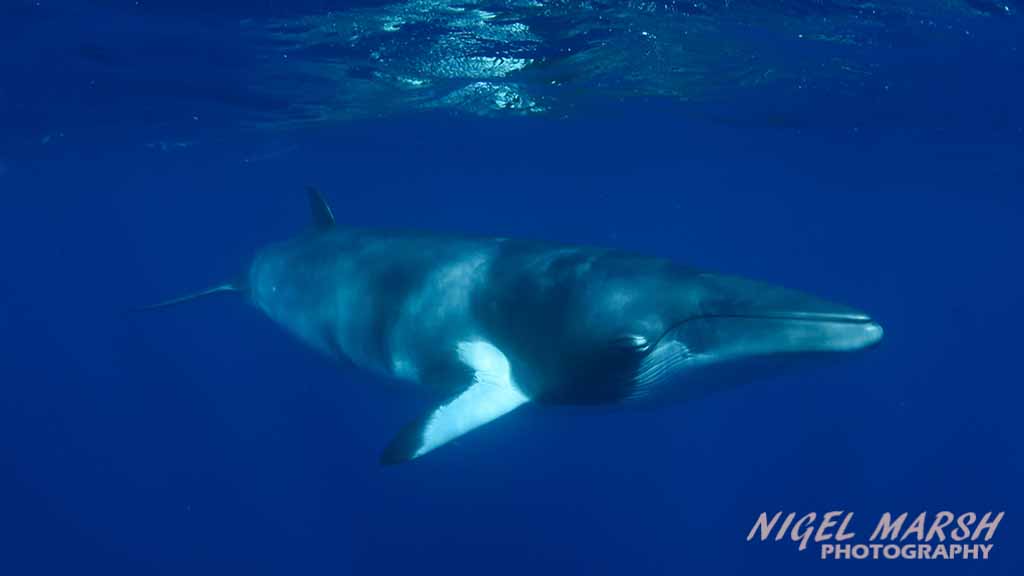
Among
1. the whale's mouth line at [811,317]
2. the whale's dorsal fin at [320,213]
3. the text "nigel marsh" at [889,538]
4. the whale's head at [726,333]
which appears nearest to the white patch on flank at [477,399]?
the whale's head at [726,333]

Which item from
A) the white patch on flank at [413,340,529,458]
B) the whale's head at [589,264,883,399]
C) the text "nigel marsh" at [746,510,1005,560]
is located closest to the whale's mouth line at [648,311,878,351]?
the whale's head at [589,264,883,399]

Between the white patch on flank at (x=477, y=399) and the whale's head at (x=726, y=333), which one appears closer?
the whale's head at (x=726, y=333)

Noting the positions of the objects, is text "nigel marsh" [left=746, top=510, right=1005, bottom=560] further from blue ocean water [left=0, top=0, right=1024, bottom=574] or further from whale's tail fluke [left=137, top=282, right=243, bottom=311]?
whale's tail fluke [left=137, top=282, right=243, bottom=311]

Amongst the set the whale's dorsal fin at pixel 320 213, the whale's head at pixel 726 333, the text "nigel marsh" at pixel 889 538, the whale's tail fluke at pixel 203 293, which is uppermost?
the whale's head at pixel 726 333

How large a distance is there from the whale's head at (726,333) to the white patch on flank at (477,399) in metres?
1.13

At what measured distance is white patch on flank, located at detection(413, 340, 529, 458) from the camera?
6.18 m

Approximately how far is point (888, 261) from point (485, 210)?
45.5 metres

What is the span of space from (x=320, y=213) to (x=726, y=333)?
26.6ft

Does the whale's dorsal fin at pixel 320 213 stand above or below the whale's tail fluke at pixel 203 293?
above

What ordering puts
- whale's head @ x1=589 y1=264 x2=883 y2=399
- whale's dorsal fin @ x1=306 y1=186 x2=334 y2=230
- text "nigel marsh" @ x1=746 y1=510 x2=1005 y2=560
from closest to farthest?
whale's head @ x1=589 y1=264 x2=883 y2=399 → whale's dorsal fin @ x1=306 y1=186 x2=334 y2=230 → text "nigel marsh" @ x1=746 y1=510 x2=1005 y2=560

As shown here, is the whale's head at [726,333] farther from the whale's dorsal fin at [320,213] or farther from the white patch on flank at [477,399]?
the whale's dorsal fin at [320,213]

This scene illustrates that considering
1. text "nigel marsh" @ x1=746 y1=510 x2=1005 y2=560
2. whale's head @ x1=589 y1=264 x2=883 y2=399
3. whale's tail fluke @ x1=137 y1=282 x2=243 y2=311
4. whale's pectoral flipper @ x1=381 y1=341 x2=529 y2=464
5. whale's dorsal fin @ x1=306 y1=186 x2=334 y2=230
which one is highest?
whale's head @ x1=589 y1=264 x2=883 y2=399

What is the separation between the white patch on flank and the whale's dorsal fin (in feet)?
17.6

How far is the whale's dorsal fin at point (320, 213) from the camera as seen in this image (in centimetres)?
1186
